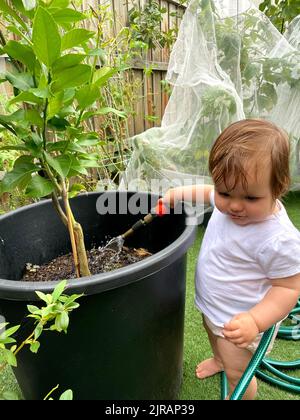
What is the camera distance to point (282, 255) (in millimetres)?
704

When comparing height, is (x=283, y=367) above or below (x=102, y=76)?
below

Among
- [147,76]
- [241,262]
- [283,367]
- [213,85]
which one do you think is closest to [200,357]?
[283,367]

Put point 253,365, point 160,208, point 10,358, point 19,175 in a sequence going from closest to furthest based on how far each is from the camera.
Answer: point 10,358 < point 19,175 < point 253,365 < point 160,208

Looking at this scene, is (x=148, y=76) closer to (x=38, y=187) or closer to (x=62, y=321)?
(x=38, y=187)

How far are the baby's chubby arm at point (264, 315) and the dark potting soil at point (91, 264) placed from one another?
380 millimetres

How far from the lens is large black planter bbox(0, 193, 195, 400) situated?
0.63 metres

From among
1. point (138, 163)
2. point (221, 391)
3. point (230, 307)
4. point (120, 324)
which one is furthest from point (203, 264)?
point (138, 163)

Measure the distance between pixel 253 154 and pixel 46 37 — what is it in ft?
1.44

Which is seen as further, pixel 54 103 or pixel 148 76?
pixel 148 76

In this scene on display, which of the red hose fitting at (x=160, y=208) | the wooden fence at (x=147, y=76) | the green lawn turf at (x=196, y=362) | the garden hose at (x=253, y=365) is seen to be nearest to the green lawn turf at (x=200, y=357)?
the green lawn turf at (x=196, y=362)

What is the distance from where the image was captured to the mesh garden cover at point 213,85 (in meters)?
1.77

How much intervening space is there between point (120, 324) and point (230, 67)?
1665mm

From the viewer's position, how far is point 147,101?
2.85m

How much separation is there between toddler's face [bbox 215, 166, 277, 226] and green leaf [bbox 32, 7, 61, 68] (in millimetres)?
423
